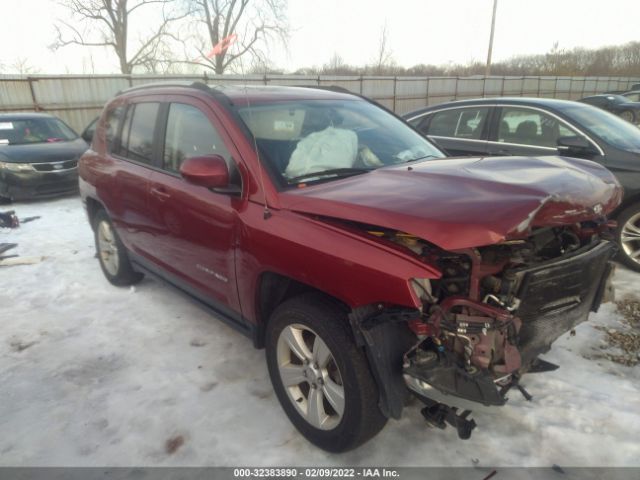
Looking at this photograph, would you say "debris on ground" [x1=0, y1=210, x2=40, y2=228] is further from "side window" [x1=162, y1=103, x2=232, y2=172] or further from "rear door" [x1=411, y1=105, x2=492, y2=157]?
"rear door" [x1=411, y1=105, x2=492, y2=157]

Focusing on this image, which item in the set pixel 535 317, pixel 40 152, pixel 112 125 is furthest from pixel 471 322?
pixel 40 152

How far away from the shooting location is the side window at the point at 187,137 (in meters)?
2.88

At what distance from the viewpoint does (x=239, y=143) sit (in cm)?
264

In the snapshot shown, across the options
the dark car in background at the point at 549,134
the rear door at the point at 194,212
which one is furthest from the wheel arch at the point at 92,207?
the dark car in background at the point at 549,134

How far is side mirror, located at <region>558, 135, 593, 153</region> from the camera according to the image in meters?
4.68

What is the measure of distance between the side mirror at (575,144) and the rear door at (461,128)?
979 millimetres

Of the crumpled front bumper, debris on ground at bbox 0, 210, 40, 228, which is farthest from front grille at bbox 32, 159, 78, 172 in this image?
the crumpled front bumper

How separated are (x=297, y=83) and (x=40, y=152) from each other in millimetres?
10433

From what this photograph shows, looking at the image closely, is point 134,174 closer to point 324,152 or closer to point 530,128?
point 324,152

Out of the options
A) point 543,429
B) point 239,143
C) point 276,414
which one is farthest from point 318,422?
point 239,143

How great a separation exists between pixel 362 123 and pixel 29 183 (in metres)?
7.22

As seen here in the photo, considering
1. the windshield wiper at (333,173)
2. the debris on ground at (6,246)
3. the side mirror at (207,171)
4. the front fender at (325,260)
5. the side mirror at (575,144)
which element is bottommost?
the debris on ground at (6,246)

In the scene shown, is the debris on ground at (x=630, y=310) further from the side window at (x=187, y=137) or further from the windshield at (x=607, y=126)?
the side window at (x=187, y=137)

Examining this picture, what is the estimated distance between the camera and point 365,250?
1939 millimetres
